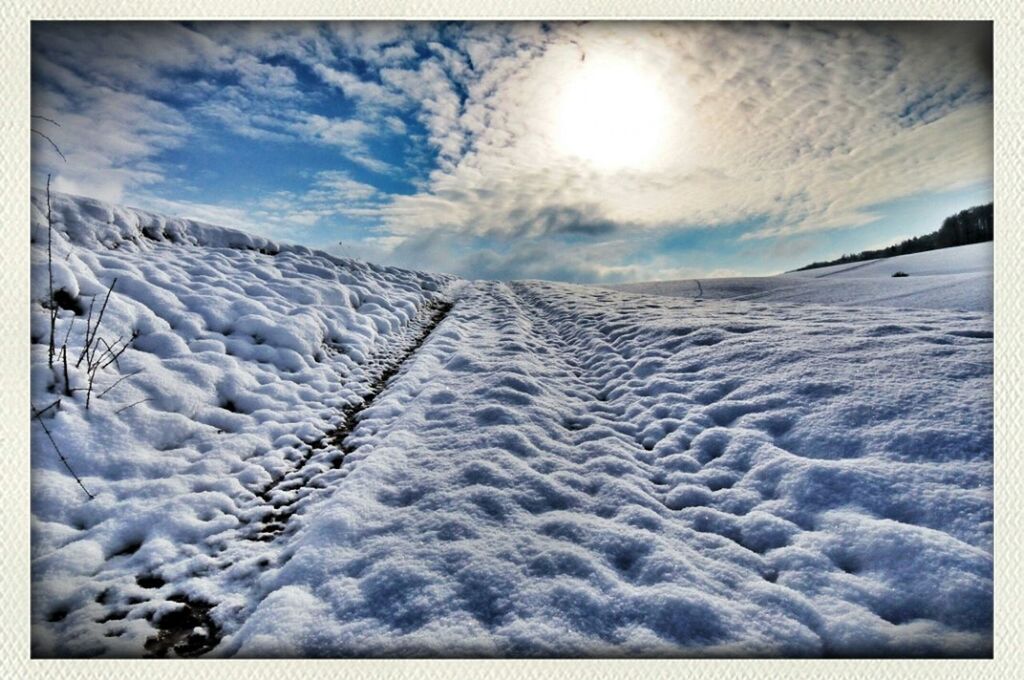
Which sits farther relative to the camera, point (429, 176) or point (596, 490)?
point (429, 176)

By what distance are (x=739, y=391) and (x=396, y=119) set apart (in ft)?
11.6

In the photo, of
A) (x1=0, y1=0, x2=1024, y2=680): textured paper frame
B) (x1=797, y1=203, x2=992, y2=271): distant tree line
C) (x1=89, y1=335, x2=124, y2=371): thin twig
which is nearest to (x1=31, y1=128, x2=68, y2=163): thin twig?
(x1=0, y1=0, x2=1024, y2=680): textured paper frame

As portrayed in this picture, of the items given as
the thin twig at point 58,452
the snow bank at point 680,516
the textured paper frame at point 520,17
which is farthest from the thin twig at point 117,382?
the snow bank at point 680,516

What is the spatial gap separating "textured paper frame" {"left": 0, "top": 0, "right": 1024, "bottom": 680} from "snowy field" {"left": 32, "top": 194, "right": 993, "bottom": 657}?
90mm

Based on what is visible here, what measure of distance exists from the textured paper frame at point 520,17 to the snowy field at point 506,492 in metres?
0.09

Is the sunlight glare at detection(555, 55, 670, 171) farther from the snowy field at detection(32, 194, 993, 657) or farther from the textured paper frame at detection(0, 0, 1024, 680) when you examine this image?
the snowy field at detection(32, 194, 993, 657)

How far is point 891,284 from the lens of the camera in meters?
7.62

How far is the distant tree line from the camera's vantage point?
2.88 meters

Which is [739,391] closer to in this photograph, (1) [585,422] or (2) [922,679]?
(1) [585,422]

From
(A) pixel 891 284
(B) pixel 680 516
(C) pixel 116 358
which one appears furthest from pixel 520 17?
(A) pixel 891 284

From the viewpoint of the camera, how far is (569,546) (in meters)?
2.34

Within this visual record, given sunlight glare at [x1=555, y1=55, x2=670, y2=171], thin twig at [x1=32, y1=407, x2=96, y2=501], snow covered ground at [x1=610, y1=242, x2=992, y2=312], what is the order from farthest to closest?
1. snow covered ground at [x1=610, y1=242, x2=992, y2=312]
2. sunlight glare at [x1=555, y1=55, x2=670, y2=171]
3. thin twig at [x1=32, y1=407, x2=96, y2=501]

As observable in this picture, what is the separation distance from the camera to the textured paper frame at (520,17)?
77.5 inches

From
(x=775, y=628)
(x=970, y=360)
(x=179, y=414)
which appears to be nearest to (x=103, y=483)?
(x=179, y=414)
